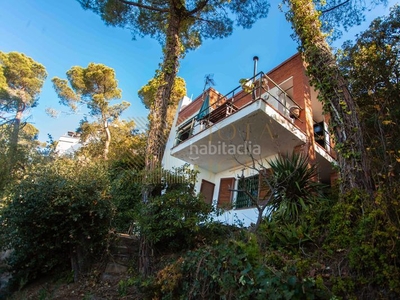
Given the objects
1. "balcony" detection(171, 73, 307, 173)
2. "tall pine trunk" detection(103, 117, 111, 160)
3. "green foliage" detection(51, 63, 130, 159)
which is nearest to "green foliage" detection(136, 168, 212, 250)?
"balcony" detection(171, 73, 307, 173)

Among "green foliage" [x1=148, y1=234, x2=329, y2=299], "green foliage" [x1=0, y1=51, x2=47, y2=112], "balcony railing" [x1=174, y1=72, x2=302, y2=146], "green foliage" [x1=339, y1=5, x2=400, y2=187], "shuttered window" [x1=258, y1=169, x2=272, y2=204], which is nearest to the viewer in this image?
"green foliage" [x1=148, y1=234, x2=329, y2=299]

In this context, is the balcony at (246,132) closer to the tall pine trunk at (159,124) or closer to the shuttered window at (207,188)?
the shuttered window at (207,188)

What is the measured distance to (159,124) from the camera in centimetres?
835

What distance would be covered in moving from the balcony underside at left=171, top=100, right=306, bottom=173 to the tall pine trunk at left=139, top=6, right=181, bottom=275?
193 cm

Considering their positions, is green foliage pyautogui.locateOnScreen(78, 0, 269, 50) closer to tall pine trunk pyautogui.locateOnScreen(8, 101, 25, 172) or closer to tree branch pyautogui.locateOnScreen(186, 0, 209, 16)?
tree branch pyautogui.locateOnScreen(186, 0, 209, 16)

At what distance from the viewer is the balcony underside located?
25.5 ft

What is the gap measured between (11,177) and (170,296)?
10887 millimetres

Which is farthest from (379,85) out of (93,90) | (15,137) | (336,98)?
(93,90)

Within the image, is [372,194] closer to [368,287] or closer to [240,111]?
[368,287]

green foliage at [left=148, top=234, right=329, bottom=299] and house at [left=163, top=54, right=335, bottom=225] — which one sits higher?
house at [left=163, top=54, right=335, bottom=225]

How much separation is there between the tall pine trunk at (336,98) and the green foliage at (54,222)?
17.7ft

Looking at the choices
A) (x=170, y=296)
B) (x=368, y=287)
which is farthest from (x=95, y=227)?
(x=368, y=287)

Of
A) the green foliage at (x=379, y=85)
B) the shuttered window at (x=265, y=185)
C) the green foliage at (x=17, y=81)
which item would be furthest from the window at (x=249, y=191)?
the green foliage at (x=17, y=81)

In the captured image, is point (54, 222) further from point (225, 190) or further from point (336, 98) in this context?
point (336, 98)
